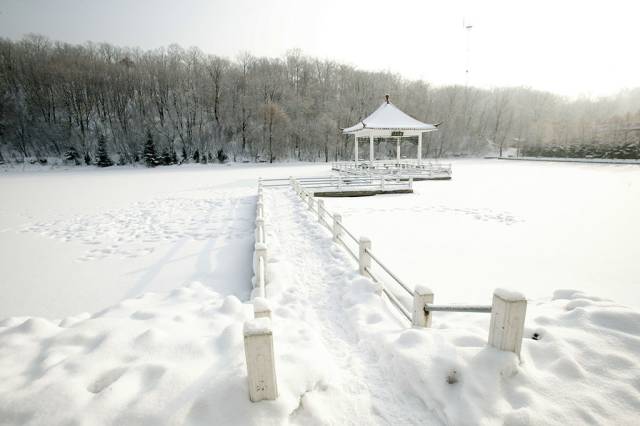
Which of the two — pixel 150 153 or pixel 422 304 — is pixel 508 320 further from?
pixel 150 153

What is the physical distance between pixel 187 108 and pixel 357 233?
49663mm

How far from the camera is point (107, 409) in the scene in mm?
2182

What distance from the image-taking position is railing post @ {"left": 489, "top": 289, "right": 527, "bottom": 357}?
2605 millimetres

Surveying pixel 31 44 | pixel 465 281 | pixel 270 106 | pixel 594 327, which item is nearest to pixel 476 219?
pixel 465 281

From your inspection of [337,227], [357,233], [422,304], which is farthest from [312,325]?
[357,233]

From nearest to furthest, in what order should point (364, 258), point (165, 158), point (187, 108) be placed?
point (364, 258) < point (165, 158) < point (187, 108)

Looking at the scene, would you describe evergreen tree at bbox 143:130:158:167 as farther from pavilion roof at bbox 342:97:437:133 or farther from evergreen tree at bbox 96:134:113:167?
pavilion roof at bbox 342:97:437:133

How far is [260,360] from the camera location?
2209mm

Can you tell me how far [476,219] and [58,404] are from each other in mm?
11719

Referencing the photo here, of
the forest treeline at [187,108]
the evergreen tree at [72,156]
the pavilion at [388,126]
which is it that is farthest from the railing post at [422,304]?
the evergreen tree at [72,156]

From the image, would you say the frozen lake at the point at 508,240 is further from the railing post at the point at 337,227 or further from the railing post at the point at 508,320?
the railing post at the point at 508,320

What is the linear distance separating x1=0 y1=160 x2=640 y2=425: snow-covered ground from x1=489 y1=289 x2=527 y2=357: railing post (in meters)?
0.16

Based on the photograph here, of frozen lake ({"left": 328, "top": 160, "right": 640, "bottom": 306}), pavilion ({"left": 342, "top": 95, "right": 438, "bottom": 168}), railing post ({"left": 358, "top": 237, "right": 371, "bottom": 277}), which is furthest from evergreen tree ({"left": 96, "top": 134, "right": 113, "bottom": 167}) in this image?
railing post ({"left": 358, "top": 237, "right": 371, "bottom": 277})

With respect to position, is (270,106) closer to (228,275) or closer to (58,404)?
(228,275)
